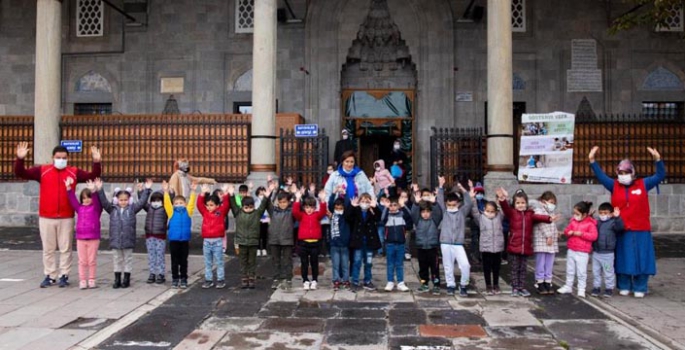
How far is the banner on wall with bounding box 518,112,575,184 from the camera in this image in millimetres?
14195

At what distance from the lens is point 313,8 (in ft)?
62.0

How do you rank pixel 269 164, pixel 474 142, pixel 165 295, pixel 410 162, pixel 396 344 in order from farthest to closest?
1. pixel 410 162
2. pixel 474 142
3. pixel 269 164
4. pixel 165 295
5. pixel 396 344

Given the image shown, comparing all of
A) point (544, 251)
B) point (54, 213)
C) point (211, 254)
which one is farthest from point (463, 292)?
point (54, 213)

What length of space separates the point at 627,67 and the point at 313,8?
34.2 ft

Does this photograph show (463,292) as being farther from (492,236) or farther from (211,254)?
(211,254)

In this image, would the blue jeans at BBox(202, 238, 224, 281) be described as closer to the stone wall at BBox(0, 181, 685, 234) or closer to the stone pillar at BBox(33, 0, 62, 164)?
the stone wall at BBox(0, 181, 685, 234)

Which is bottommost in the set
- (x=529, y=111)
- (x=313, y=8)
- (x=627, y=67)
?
(x=529, y=111)

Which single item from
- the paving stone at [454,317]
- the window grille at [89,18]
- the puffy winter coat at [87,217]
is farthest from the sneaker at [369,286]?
the window grille at [89,18]

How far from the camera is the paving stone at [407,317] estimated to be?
265 inches

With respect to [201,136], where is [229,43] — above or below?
above

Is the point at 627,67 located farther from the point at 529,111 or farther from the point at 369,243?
the point at 369,243

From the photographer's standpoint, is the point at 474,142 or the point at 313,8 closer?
the point at 474,142

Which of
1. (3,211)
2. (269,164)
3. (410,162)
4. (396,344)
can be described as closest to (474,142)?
(410,162)

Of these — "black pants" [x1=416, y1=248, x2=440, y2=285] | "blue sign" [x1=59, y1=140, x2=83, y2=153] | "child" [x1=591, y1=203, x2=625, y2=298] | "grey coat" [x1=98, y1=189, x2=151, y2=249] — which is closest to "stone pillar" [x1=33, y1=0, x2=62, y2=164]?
"blue sign" [x1=59, y1=140, x2=83, y2=153]
